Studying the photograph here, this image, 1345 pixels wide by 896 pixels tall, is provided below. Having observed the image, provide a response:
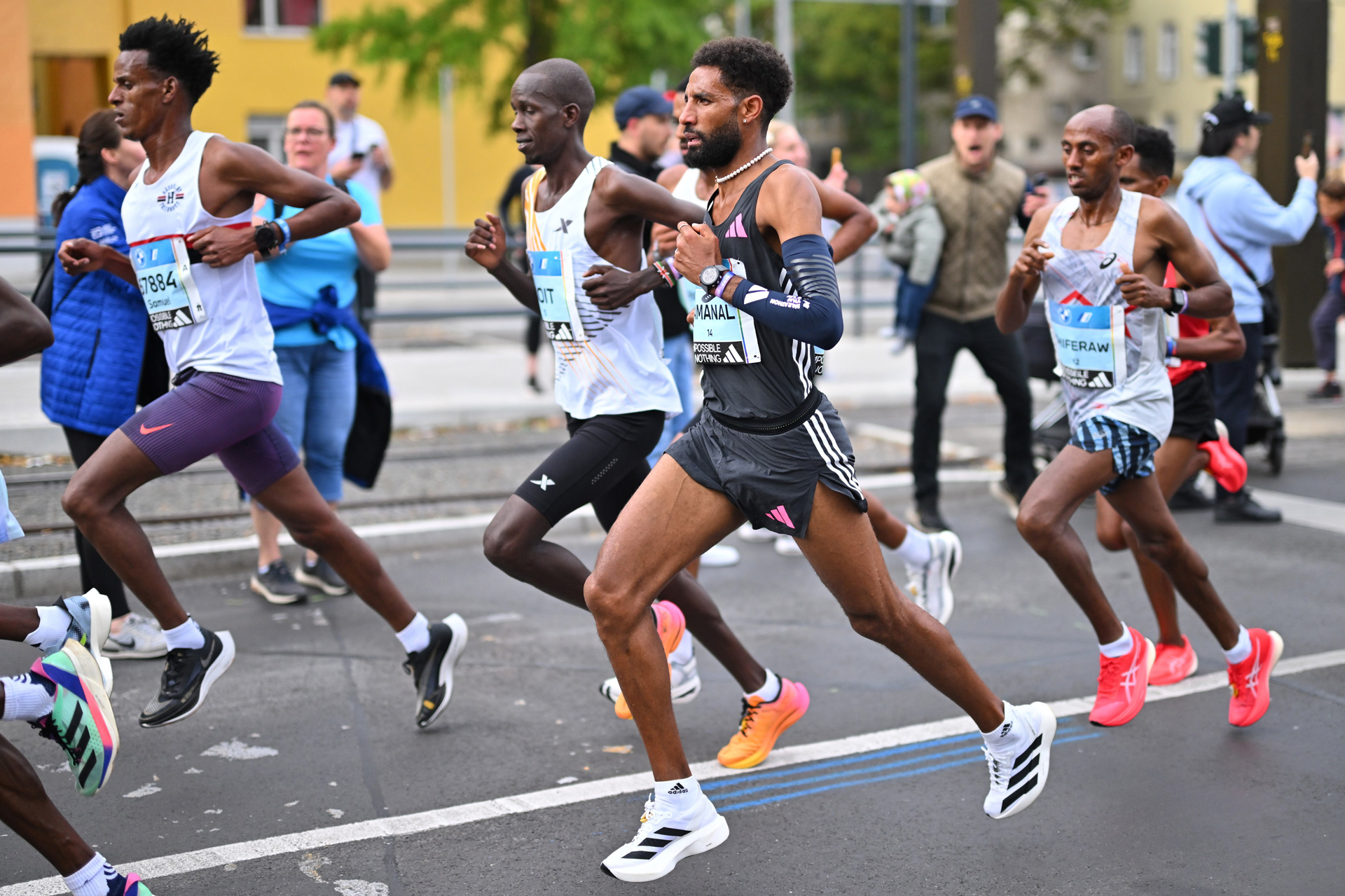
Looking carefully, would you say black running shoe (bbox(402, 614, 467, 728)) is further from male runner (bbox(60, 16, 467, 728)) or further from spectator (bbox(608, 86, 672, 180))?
spectator (bbox(608, 86, 672, 180))

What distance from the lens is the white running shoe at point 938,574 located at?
5.48m

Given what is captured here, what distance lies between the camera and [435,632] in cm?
466

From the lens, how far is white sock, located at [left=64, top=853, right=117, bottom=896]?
307 centimetres

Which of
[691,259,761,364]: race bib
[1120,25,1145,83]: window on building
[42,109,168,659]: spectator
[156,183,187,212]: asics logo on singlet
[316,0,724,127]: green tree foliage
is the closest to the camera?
[691,259,761,364]: race bib

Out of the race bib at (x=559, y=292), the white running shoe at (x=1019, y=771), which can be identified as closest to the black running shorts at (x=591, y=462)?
the race bib at (x=559, y=292)

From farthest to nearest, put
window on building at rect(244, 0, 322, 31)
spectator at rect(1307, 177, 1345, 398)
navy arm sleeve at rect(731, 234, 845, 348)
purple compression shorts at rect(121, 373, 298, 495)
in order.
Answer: window on building at rect(244, 0, 322, 31) < spectator at rect(1307, 177, 1345, 398) < purple compression shorts at rect(121, 373, 298, 495) < navy arm sleeve at rect(731, 234, 845, 348)

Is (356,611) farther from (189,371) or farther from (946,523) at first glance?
(946,523)

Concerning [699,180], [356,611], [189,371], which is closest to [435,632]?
[189,371]

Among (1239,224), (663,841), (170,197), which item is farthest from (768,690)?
(1239,224)

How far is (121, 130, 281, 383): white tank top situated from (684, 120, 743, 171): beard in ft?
5.42

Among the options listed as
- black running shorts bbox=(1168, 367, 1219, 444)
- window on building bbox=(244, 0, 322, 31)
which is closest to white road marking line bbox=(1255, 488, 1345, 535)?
black running shorts bbox=(1168, 367, 1219, 444)

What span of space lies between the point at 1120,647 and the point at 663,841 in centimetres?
186

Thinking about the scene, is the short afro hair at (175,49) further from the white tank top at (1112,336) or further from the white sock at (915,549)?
the white sock at (915,549)

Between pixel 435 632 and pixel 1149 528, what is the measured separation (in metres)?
2.38
